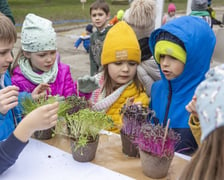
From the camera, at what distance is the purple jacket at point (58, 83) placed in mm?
1885

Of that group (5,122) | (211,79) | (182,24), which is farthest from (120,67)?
(211,79)

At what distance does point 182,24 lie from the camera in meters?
1.59

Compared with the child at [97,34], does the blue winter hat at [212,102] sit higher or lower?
higher

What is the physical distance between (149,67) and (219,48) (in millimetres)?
1626

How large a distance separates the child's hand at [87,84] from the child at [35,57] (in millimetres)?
339

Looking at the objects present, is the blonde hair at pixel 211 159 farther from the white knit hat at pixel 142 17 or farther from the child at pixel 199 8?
the child at pixel 199 8

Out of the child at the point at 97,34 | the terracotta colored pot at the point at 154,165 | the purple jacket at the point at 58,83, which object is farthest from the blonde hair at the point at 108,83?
the child at the point at 97,34

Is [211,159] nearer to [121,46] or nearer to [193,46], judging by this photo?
[193,46]

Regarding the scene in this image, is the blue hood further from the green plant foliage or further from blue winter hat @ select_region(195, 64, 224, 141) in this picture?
blue winter hat @ select_region(195, 64, 224, 141)

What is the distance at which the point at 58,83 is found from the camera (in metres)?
2.02

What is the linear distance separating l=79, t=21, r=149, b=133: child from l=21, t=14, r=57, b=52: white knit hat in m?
0.37

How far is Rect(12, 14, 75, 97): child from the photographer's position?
1855mm

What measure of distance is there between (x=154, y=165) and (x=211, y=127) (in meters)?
0.43

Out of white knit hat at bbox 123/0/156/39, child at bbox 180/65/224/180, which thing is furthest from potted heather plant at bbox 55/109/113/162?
white knit hat at bbox 123/0/156/39
